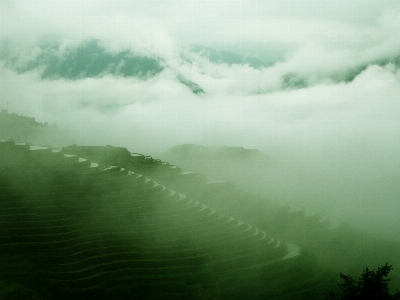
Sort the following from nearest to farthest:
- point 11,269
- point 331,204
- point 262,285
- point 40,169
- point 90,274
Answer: point 11,269 → point 90,274 → point 262,285 → point 40,169 → point 331,204

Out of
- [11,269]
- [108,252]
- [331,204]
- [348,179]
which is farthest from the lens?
[348,179]

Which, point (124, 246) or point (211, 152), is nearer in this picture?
point (124, 246)

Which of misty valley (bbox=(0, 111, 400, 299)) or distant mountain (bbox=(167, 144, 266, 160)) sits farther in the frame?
distant mountain (bbox=(167, 144, 266, 160))

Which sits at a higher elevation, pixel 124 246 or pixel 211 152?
pixel 211 152

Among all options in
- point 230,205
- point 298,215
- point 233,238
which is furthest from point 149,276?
point 298,215

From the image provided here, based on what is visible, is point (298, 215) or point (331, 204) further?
point (331, 204)

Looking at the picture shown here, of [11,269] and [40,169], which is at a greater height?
[40,169]

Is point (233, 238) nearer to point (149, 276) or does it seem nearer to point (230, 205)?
point (149, 276)

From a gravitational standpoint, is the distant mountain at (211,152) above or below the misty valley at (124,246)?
above

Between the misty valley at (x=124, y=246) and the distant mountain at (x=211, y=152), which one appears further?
the distant mountain at (x=211, y=152)

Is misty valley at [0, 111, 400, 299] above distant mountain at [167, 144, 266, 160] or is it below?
below

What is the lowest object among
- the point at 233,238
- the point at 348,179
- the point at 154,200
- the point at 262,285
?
the point at 262,285
